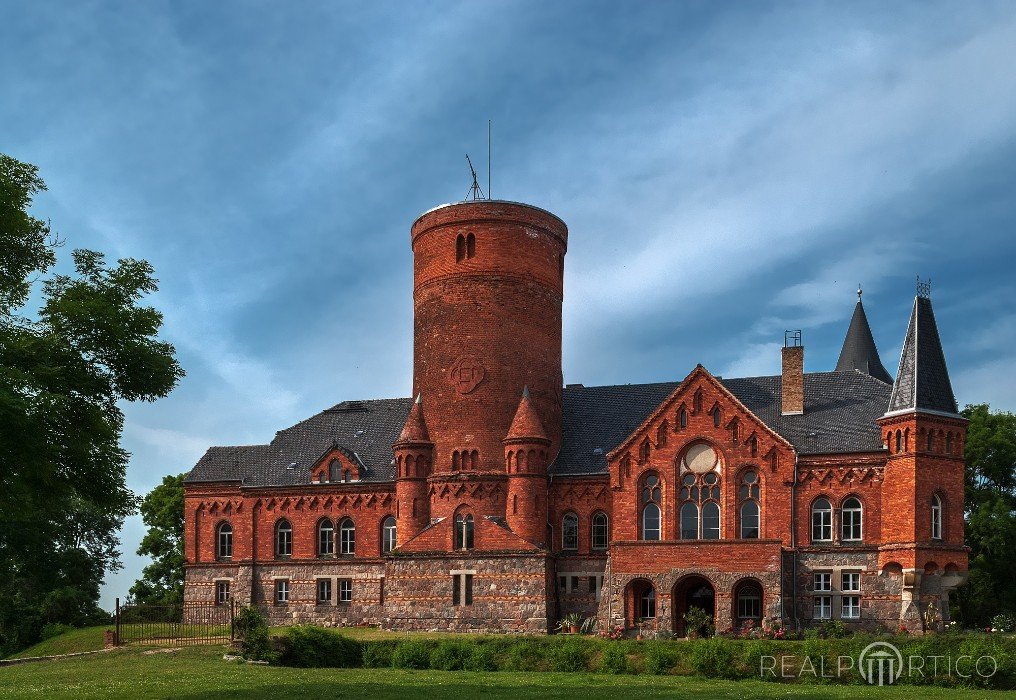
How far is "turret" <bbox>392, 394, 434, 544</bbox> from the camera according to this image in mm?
50812

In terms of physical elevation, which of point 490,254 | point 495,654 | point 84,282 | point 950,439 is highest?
point 490,254

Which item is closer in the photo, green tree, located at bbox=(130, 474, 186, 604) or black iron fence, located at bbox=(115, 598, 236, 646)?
black iron fence, located at bbox=(115, 598, 236, 646)

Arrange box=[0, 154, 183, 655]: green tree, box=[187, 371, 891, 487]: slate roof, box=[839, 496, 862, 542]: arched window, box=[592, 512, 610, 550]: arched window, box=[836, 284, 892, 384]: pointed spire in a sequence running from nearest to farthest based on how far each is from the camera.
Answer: box=[0, 154, 183, 655]: green tree, box=[839, 496, 862, 542]: arched window, box=[187, 371, 891, 487]: slate roof, box=[592, 512, 610, 550]: arched window, box=[836, 284, 892, 384]: pointed spire

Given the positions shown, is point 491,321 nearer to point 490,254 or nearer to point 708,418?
point 490,254

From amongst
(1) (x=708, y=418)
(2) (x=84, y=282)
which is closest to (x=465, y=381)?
(1) (x=708, y=418)

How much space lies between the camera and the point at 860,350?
68.2 metres

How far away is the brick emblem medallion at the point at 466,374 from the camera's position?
50.9 metres

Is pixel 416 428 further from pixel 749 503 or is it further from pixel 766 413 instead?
pixel 766 413

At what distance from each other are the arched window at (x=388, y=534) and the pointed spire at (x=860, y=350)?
29.5 m

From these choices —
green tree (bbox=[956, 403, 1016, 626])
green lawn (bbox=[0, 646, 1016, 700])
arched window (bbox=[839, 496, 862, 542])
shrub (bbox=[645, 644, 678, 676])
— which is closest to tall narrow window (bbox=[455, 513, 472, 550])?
green lawn (bbox=[0, 646, 1016, 700])

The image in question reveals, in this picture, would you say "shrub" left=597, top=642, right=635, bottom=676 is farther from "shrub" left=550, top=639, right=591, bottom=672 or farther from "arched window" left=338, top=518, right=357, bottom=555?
"arched window" left=338, top=518, right=357, bottom=555

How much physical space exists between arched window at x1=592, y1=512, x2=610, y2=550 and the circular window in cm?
515

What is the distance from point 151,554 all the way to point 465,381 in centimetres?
2973

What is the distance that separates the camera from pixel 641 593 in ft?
159
